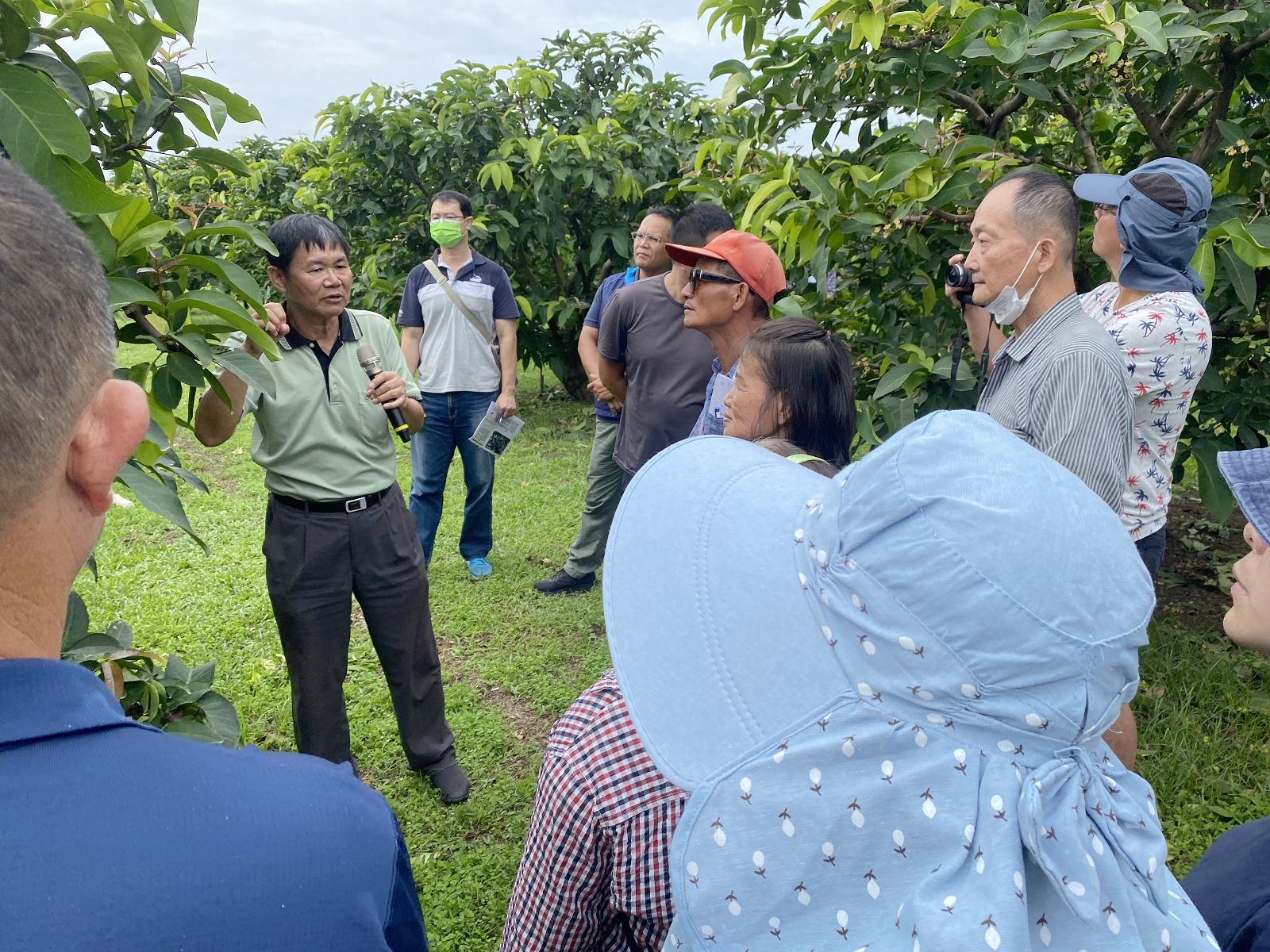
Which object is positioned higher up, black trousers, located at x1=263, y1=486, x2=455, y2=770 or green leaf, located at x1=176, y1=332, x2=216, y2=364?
green leaf, located at x1=176, y1=332, x2=216, y2=364

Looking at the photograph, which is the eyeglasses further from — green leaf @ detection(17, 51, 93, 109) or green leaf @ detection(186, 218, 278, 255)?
green leaf @ detection(17, 51, 93, 109)

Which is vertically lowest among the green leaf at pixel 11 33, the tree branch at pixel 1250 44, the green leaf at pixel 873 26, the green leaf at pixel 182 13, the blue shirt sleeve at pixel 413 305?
the blue shirt sleeve at pixel 413 305

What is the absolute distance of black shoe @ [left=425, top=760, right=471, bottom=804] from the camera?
3160 millimetres

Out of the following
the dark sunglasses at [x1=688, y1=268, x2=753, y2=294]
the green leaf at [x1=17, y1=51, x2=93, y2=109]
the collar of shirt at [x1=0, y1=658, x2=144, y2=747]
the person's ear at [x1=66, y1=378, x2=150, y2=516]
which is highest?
the green leaf at [x1=17, y1=51, x2=93, y2=109]

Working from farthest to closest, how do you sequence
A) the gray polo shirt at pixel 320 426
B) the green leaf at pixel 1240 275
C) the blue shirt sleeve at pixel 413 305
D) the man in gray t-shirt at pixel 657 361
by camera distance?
the blue shirt sleeve at pixel 413 305, the man in gray t-shirt at pixel 657 361, the gray polo shirt at pixel 320 426, the green leaf at pixel 1240 275

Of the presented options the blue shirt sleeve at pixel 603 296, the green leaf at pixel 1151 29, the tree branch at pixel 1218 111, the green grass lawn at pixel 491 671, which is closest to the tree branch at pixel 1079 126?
the tree branch at pixel 1218 111

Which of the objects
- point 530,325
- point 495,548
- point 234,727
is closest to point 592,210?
point 530,325

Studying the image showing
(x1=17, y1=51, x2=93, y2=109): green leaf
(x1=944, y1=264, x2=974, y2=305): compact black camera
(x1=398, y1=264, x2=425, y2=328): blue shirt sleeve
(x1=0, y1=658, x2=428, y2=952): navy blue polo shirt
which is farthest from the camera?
(x1=398, y1=264, x2=425, y2=328): blue shirt sleeve

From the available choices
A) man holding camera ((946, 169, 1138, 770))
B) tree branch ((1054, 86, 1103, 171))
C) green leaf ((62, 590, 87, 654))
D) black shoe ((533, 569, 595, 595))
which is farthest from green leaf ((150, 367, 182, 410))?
black shoe ((533, 569, 595, 595))

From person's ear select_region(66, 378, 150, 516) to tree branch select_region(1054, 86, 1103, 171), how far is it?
3332 millimetres

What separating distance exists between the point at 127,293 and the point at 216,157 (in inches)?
15.0

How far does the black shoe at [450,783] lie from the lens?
124 inches

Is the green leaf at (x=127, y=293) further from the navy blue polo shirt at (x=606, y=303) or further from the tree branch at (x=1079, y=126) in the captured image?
the navy blue polo shirt at (x=606, y=303)

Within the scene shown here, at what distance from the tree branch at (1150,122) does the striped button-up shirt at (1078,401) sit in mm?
1331
